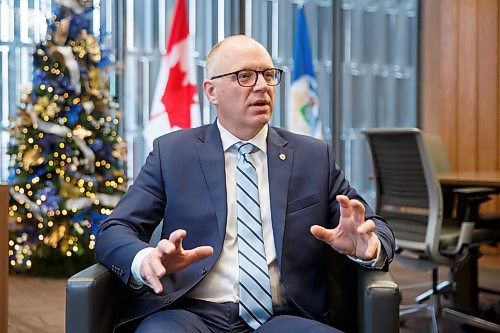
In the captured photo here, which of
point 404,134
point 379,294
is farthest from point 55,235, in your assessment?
point 379,294

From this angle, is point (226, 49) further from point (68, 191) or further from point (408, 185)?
point (68, 191)

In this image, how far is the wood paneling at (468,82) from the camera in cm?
646

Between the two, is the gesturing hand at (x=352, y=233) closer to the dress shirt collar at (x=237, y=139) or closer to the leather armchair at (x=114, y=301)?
the leather armchair at (x=114, y=301)

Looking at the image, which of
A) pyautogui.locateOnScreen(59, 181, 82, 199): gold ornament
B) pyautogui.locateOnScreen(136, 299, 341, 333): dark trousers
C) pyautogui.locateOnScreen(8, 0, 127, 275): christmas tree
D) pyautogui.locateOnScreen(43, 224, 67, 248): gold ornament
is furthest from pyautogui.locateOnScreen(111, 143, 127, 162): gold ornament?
pyautogui.locateOnScreen(136, 299, 341, 333): dark trousers

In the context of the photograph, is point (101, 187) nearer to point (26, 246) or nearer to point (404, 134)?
point (26, 246)

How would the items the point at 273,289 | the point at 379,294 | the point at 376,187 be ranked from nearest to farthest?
the point at 379,294 < the point at 273,289 < the point at 376,187

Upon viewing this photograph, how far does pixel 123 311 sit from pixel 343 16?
597 cm

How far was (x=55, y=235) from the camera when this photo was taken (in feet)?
16.1

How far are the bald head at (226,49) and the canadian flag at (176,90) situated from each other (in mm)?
3155

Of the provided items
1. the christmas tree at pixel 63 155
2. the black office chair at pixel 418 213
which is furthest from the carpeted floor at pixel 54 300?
the christmas tree at pixel 63 155

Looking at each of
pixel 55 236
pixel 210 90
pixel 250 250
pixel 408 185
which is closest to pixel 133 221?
pixel 250 250

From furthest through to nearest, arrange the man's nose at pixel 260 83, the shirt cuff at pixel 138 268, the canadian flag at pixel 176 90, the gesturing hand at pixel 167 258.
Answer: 1. the canadian flag at pixel 176 90
2. the man's nose at pixel 260 83
3. the shirt cuff at pixel 138 268
4. the gesturing hand at pixel 167 258

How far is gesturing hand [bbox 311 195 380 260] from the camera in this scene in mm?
1579

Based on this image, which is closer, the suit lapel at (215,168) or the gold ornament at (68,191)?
the suit lapel at (215,168)
